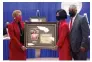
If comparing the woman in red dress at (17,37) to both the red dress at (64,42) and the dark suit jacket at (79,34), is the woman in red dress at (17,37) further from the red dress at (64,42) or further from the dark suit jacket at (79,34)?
the dark suit jacket at (79,34)

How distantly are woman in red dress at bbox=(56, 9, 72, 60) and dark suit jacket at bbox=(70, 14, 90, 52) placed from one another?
0.19ft

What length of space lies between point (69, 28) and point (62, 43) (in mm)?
135

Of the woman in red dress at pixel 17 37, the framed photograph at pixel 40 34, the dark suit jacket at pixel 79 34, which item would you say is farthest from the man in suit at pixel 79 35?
the woman in red dress at pixel 17 37

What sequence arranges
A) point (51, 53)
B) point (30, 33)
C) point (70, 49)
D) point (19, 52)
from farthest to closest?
point (51, 53) < point (19, 52) < point (70, 49) < point (30, 33)

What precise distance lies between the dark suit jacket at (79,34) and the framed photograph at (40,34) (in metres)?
0.15

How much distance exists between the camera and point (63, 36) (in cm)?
183

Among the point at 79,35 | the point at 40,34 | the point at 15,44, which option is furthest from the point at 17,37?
the point at 79,35

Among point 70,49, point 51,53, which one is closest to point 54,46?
point 70,49

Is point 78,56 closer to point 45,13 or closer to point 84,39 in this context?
point 84,39

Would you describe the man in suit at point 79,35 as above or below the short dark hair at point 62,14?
below

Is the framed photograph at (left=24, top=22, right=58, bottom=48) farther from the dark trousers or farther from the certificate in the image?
the dark trousers

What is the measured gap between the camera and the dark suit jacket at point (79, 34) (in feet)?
5.89

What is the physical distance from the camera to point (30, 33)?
Result: 174 centimetres

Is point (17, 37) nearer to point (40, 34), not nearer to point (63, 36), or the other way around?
point (40, 34)
